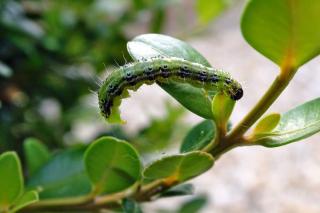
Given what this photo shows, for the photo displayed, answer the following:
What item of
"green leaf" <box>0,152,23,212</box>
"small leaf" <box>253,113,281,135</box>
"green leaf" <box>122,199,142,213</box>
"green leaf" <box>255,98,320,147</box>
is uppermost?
"green leaf" <box>0,152,23,212</box>

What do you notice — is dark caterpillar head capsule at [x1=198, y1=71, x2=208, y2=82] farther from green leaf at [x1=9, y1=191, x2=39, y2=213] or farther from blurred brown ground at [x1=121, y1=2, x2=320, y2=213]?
blurred brown ground at [x1=121, y1=2, x2=320, y2=213]

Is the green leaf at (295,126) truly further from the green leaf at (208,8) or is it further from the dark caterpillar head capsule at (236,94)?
the green leaf at (208,8)

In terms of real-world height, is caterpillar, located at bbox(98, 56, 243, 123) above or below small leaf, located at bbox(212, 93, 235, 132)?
above

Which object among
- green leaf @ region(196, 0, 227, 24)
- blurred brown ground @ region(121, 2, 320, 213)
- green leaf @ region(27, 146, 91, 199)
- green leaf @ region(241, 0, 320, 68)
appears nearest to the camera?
green leaf @ region(241, 0, 320, 68)

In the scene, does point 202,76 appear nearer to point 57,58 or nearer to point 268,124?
point 268,124

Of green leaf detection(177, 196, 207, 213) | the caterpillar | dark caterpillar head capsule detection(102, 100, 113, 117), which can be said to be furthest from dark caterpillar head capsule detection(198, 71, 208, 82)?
green leaf detection(177, 196, 207, 213)

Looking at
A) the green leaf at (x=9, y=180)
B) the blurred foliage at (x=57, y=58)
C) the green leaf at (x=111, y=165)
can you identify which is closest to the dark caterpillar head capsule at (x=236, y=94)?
the green leaf at (x=111, y=165)

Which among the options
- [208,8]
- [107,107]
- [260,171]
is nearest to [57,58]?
[208,8]
